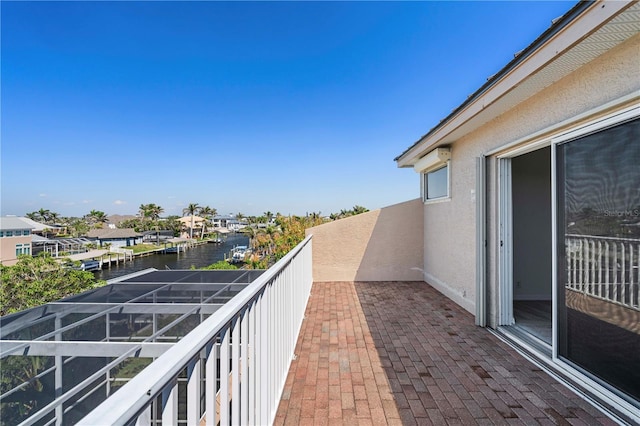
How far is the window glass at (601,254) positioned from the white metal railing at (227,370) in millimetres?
2480

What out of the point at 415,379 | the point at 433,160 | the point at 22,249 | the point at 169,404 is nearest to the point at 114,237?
the point at 22,249

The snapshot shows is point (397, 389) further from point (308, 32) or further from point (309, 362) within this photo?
point (308, 32)

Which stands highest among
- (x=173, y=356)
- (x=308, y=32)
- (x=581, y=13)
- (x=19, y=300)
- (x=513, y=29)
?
(x=308, y=32)

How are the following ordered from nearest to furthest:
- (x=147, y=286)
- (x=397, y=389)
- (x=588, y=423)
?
(x=588, y=423)
(x=397, y=389)
(x=147, y=286)

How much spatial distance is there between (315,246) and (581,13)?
545 centimetres

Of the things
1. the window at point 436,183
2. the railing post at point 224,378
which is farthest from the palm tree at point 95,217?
the railing post at point 224,378

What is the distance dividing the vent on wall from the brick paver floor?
8.41 feet

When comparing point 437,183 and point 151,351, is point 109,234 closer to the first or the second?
point 151,351

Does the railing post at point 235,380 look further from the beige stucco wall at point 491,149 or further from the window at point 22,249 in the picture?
the window at point 22,249

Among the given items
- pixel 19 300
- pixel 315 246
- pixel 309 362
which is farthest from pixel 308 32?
pixel 19 300

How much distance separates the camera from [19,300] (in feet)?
42.2

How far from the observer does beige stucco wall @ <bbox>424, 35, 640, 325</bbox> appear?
202cm

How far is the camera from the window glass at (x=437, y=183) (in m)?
5.22

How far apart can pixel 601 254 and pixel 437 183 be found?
3.56 m
